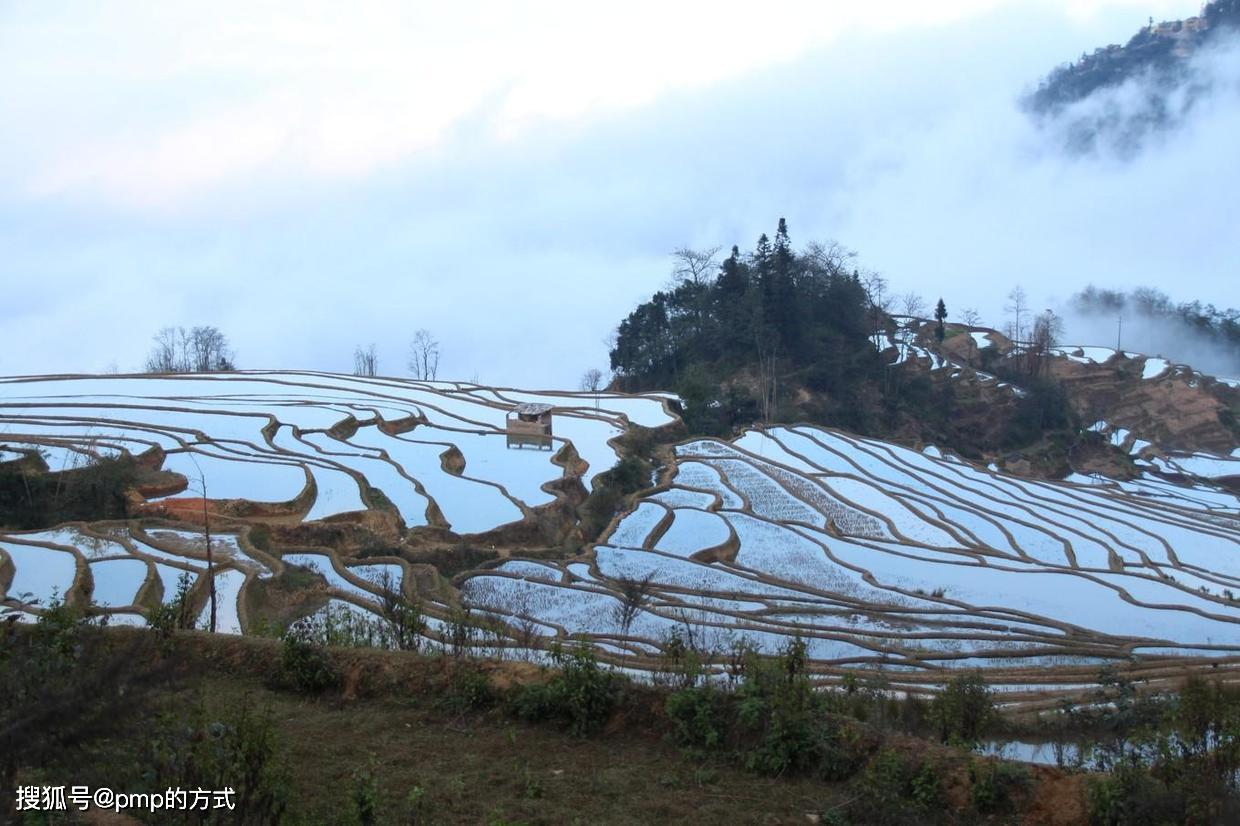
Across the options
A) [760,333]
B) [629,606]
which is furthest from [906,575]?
[760,333]

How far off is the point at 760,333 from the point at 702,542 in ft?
87.5

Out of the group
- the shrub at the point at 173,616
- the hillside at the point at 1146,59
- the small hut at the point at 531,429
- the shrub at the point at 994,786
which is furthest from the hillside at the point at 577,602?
the hillside at the point at 1146,59

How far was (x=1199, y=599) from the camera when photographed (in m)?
17.7

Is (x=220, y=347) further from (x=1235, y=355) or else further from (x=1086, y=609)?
(x=1235, y=355)

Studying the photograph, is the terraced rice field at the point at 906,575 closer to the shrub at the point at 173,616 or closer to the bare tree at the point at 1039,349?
the shrub at the point at 173,616

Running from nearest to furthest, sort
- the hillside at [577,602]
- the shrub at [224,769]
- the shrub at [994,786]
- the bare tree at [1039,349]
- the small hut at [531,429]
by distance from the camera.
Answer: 1. the shrub at [224,769]
2. the shrub at [994,786]
3. the hillside at [577,602]
4. the small hut at [531,429]
5. the bare tree at [1039,349]

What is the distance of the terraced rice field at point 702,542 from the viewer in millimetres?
13555

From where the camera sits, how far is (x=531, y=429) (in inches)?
1185

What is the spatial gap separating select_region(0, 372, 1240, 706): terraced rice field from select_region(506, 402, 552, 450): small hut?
67cm

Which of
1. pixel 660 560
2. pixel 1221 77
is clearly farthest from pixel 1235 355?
pixel 660 560

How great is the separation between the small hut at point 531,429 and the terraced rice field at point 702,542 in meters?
0.67

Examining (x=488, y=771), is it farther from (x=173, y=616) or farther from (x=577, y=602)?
(x=577, y=602)

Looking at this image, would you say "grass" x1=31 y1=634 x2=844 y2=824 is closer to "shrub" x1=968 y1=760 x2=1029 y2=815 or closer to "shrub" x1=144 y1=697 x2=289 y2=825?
"shrub" x1=144 y1=697 x2=289 y2=825

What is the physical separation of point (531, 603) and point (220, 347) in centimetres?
5539
